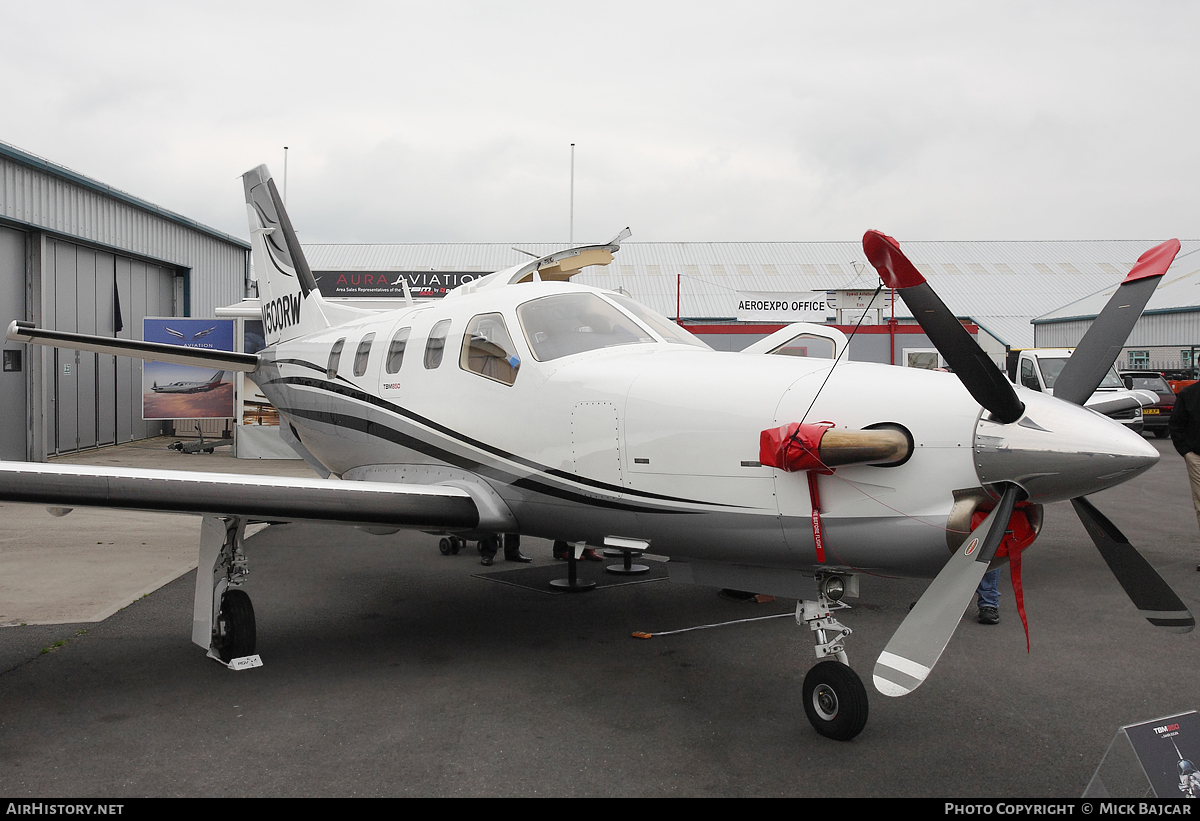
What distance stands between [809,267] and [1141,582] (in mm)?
37640

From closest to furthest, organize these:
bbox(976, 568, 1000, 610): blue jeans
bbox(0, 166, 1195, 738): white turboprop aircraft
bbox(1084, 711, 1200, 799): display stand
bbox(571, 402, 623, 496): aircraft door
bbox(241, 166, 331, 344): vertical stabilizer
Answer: bbox(1084, 711, 1200, 799): display stand → bbox(0, 166, 1195, 738): white turboprop aircraft → bbox(571, 402, 623, 496): aircraft door → bbox(976, 568, 1000, 610): blue jeans → bbox(241, 166, 331, 344): vertical stabilizer

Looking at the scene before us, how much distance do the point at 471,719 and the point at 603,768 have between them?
3.21ft

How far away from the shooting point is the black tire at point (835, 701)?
13.8ft

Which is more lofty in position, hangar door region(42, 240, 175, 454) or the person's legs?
hangar door region(42, 240, 175, 454)

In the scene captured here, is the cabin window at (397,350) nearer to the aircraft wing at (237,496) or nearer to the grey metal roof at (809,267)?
the aircraft wing at (237,496)

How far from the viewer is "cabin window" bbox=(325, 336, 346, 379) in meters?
7.55

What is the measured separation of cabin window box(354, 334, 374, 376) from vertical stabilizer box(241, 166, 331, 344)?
1.96 metres

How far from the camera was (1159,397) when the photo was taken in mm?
22172

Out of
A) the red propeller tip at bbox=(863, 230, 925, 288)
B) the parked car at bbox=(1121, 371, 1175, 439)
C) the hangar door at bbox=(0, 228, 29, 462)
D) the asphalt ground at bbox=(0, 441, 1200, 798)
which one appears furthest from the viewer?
the parked car at bbox=(1121, 371, 1175, 439)

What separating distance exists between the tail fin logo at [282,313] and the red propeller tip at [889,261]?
7452 millimetres

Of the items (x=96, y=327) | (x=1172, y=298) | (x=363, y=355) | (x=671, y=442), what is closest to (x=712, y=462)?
(x=671, y=442)

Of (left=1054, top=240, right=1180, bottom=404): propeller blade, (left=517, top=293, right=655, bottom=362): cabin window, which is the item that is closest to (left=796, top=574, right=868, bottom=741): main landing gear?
(left=1054, top=240, right=1180, bottom=404): propeller blade

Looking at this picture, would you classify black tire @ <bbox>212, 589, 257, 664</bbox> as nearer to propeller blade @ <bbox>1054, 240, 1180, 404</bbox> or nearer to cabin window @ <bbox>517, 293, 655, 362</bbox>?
cabin window @ <bbox>517, 293, 655, 362</bbox>

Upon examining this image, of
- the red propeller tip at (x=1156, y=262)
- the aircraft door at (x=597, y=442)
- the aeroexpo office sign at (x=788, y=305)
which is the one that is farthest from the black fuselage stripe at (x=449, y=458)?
the aeroexpo office sign at (x=788, y=305)
